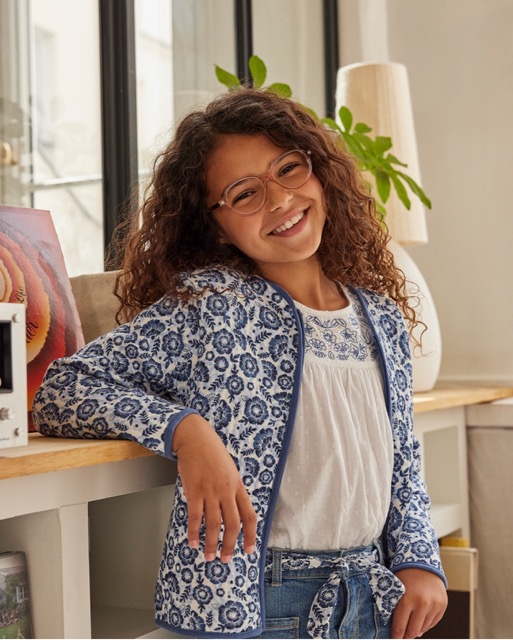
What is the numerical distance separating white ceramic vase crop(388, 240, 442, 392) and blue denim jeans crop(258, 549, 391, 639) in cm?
95

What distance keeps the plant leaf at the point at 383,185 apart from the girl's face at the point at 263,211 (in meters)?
0.85

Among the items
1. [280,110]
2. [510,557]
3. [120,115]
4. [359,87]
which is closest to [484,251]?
[359,87]

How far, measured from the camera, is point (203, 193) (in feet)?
4.14

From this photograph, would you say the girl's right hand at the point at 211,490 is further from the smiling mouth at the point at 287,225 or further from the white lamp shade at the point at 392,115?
the white lamp shade at the point at 392,115

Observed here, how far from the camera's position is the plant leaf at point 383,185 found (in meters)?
2.08

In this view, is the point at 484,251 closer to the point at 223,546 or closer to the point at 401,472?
the point at 401,472

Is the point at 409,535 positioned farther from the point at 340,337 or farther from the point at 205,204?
the point at 205,204

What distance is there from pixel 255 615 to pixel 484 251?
157cm

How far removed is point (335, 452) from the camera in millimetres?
1149

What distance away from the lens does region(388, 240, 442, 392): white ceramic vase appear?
205cm

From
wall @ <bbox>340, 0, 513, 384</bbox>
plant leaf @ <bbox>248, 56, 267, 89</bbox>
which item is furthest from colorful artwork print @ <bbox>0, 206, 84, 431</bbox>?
wall @ <bbox>340, 0, 513, 384</bbox>

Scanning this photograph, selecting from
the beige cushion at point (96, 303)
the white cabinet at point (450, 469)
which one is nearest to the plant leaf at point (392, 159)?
the white cabinet at point (450, 469)

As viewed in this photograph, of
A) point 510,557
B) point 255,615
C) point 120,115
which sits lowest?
point 510,557

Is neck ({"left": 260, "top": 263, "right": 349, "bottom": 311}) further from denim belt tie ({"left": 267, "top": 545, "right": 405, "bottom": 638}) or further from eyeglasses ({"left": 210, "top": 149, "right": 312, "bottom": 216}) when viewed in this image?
denim belt tie ({"left": 267, "top": 545, "right": 405, "bottom": 638})
